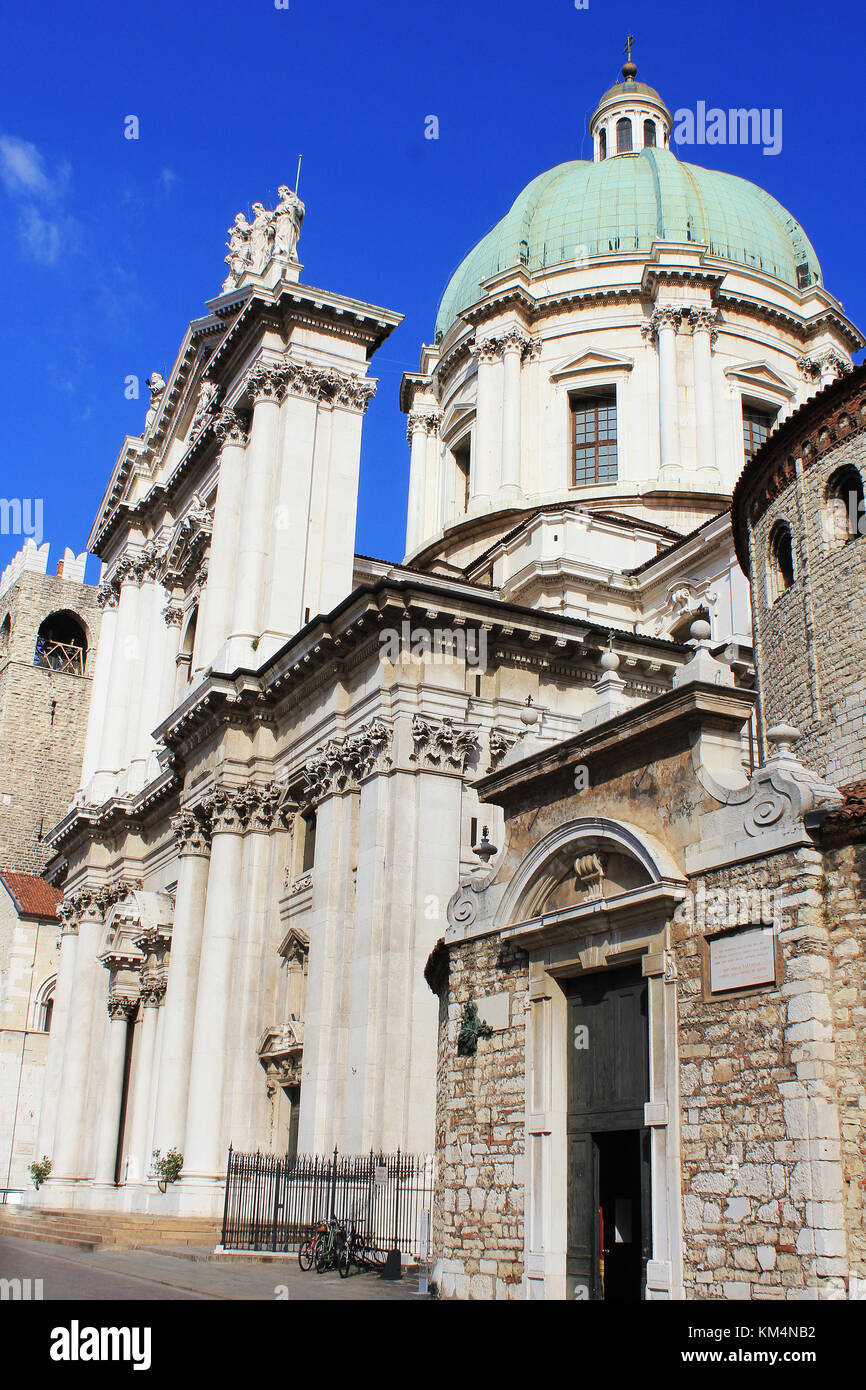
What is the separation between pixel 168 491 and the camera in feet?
135

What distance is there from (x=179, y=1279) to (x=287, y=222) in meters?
27.4

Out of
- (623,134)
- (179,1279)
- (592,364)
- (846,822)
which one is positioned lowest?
(179,1279)

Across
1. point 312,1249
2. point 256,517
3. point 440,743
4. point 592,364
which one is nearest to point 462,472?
point 592,364

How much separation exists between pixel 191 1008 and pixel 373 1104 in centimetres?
858

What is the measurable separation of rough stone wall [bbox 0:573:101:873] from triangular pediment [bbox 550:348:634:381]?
108ft

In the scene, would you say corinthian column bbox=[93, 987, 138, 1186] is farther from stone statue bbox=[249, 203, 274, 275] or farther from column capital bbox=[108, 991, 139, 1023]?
stone statue bbox=[249, 203, 274, 275]

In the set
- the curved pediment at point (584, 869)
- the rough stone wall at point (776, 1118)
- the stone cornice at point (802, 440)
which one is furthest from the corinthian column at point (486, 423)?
the rough stone wall at point (776, 1118)

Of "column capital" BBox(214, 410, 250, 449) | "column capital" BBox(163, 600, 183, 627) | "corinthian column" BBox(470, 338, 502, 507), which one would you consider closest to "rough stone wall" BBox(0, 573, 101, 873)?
"column capital" BBox(163, 600, 183, 627)

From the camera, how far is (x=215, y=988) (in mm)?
27203

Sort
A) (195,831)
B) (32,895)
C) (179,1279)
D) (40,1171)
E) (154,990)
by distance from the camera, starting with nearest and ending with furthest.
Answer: (179,1279) → (195,831) → (154,990) → (40,1171) → (32,895)

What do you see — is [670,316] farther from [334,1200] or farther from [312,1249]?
[312,1249]

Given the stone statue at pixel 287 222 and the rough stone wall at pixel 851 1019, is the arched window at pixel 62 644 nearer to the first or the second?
the stone statue at pixel 287 222

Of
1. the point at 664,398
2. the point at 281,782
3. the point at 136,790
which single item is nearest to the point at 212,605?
the point at 281,782

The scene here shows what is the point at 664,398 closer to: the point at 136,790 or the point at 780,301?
the point at 780,301
